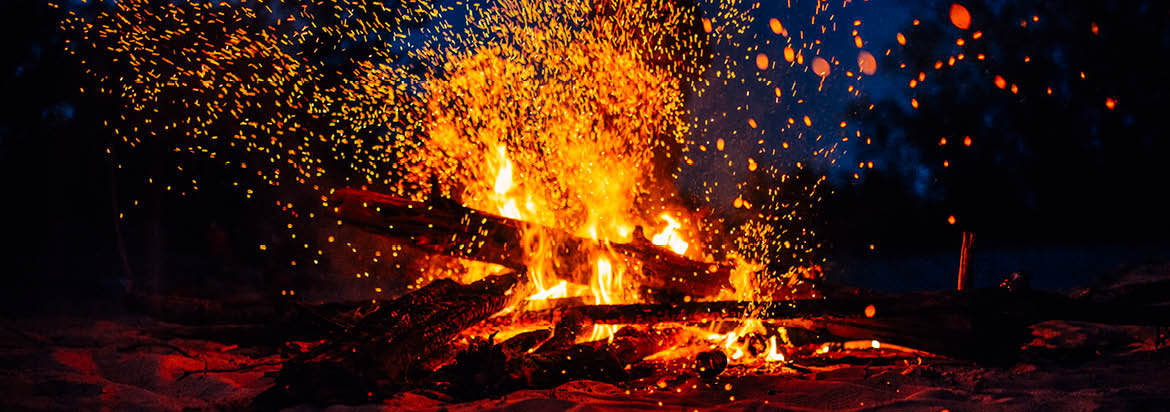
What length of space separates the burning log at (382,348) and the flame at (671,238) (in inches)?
85.8

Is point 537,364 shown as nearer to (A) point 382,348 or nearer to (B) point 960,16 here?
(A) point 382,348

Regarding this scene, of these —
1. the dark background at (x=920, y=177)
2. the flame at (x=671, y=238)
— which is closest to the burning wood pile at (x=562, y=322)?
the flame at (x=671, y=238)

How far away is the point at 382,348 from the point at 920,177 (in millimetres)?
16798

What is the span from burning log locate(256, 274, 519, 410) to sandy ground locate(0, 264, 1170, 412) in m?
0.15

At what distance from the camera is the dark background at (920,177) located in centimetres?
912

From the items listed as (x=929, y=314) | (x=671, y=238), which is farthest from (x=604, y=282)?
(x=929, y=314)

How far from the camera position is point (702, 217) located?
47.3 feet

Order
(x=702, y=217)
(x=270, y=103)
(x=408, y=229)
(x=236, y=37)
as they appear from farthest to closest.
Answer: (x=702, y=217), (x=270, y=103), (x=236, y=37), (x=408, y=229)

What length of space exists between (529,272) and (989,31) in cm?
1555

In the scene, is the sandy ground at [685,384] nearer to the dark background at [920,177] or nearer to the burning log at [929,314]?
the burning log at [929,314]

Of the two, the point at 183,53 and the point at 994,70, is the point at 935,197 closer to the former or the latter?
the point at 994,70

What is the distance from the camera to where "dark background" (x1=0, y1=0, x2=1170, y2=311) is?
9.12 metres

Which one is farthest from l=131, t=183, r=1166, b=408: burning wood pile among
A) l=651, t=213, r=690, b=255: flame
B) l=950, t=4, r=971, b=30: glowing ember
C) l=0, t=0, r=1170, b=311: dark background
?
l=950, t=4, r=971, b=30: glowing ember

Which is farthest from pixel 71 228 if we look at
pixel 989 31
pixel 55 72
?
pixel 989 31
